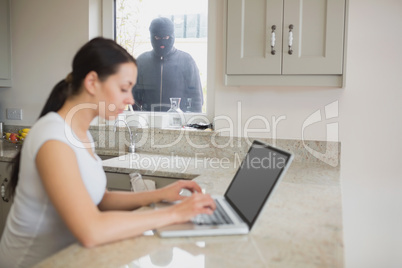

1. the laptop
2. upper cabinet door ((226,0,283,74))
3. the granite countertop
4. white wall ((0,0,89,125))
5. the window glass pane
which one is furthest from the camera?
white wall ((0,0,89,125))

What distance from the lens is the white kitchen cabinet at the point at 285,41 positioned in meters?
2.00

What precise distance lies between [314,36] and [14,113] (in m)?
2.63

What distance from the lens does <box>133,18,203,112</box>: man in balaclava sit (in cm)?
286

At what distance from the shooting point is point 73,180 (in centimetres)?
100

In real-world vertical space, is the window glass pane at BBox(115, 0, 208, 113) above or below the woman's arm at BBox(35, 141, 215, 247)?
above

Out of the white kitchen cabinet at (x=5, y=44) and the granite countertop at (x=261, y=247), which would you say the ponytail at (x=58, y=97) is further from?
the white kitchen cabinet at (x=5, y=44)

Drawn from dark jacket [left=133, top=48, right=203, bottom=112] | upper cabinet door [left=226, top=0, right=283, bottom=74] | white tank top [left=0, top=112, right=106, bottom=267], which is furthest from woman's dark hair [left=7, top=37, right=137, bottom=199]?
dark jacket [left=133, top=48, right=203, bottom=112]

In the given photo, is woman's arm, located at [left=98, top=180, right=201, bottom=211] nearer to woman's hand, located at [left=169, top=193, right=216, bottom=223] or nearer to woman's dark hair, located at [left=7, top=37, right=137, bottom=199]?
woman's hand, located at [left=169, top=193, right=216, bottom=223]

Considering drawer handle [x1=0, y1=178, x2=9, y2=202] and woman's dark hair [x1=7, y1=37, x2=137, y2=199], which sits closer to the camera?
woman's dark hair [x1=7, y1=37, x2=137, y2=199]

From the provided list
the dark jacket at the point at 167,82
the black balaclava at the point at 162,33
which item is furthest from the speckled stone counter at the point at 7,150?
the black balaclava at the point at 162,33

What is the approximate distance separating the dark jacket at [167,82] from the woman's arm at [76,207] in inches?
72.9

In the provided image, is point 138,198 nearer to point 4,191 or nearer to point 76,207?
point 76,207

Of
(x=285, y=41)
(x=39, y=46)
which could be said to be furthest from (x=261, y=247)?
(x=39, y=46)

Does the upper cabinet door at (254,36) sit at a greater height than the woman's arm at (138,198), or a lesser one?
greater
